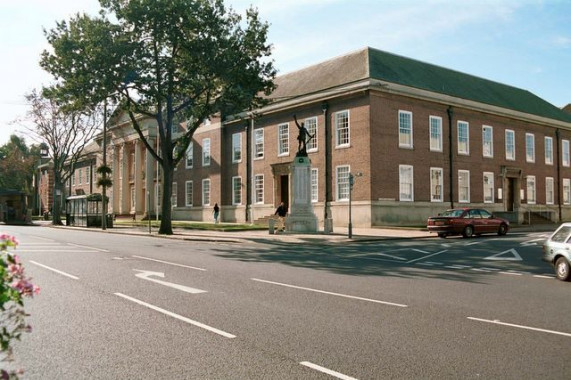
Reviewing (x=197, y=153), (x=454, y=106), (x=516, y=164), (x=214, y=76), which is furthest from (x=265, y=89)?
(x=516, y=164)

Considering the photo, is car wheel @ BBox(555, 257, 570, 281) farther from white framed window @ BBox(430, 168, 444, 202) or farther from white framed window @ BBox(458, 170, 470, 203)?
white framed window @ BBox(458, 170, 470, 203)

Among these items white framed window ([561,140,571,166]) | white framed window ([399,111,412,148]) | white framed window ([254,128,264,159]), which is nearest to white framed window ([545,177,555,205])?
white framed window ([561,140,571,166])

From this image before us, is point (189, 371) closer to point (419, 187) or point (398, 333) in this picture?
point (398, 333)

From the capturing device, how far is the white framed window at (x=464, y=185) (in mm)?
41156

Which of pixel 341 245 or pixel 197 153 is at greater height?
pixel 197 153

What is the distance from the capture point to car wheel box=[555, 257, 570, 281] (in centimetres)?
1225

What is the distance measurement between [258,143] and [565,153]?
101ft

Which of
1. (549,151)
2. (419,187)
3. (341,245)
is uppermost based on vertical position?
(549,151)

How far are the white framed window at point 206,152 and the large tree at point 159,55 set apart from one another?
20100 mm

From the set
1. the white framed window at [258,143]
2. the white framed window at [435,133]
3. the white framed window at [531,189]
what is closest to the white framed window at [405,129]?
the white framed window at [435,133]

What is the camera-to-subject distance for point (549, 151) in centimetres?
4959

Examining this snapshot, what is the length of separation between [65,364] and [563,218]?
5260 cm

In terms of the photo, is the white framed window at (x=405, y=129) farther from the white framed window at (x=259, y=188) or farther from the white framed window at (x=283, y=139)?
the white framed window at (x=259, y=188)

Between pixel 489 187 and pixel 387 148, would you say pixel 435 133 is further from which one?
pixel 489 187
